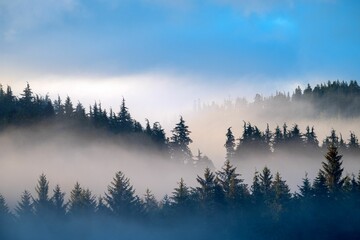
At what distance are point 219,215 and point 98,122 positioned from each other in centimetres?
8108

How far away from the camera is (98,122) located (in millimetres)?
149000

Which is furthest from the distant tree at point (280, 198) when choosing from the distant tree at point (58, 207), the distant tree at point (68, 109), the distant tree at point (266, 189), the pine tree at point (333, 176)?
the distant tree at point (68, 109)

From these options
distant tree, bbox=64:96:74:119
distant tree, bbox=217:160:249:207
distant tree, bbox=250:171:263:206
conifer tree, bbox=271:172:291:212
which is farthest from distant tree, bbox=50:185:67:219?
distant tree, bbox=64:96:74:119

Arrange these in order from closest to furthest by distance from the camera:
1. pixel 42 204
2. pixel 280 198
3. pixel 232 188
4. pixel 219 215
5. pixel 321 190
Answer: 1. pixel 219 215
2. pixel 321 190
3. pixel 280 198
4. pixel 232 188
5. pixel 42 204

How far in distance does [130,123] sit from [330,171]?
→ 82.9 m

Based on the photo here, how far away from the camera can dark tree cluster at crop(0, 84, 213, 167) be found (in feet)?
443

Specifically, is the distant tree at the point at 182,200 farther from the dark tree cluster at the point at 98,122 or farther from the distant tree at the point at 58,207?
the dark tree cluster at the point at 98,122

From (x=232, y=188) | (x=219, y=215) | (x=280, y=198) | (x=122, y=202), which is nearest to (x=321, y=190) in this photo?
(x=280, y=198)

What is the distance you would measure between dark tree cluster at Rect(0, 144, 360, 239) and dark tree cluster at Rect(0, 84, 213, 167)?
190 ft

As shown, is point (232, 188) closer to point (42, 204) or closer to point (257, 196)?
point (257, 196)

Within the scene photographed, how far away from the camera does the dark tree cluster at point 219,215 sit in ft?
228

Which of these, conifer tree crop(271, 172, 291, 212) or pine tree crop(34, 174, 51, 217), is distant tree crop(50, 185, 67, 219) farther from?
conifer tree crop(271, 172, 291, 212)

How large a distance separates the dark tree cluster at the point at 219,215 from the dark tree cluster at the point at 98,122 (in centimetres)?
5786

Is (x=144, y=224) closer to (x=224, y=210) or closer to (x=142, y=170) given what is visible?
(x=224, y=210)
